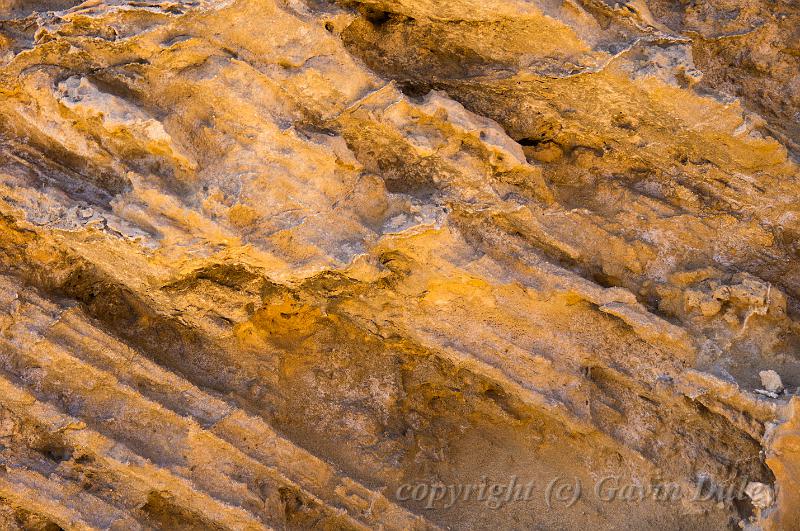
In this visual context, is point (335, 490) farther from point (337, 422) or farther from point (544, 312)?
point (544, 312)

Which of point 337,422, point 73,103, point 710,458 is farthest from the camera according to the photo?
point 337,422

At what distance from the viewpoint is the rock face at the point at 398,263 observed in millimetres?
2725

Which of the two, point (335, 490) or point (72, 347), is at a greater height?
point (72, 347)

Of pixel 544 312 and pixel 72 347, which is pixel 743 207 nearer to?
pixel 544 312

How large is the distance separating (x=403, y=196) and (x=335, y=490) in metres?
1.32

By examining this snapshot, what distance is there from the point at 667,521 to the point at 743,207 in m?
1.40

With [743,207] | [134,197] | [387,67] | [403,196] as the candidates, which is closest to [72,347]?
[134,197]

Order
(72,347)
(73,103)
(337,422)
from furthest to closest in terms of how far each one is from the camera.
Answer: (337,422)
(72,347)
(73,103)

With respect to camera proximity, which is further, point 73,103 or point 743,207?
point 743,207

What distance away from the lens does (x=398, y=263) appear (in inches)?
123

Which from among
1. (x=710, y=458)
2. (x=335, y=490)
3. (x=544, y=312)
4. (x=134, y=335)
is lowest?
(x=335, y=490)

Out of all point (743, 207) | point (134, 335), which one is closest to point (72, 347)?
point (134, 335)

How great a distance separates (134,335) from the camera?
3.21 m

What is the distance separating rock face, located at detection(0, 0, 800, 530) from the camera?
8.94ft
